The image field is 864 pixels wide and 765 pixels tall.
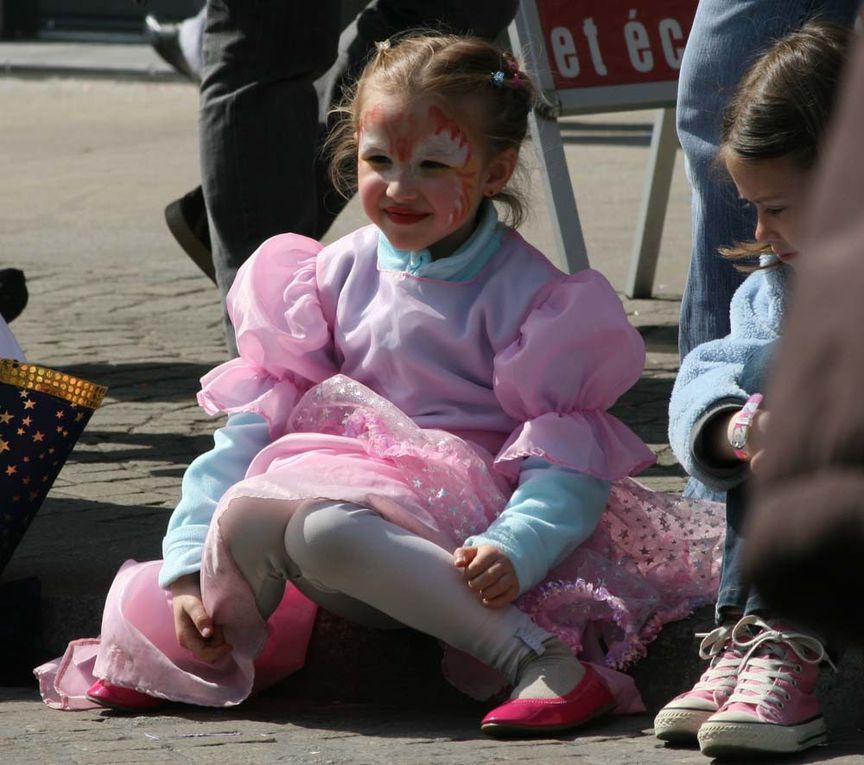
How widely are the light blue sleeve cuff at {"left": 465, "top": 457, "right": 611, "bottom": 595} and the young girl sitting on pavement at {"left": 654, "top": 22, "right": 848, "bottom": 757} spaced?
0.67 feet

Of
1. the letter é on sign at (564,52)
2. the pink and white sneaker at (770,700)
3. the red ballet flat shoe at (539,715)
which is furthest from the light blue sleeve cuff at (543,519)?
the letter é on sign at (564,52)

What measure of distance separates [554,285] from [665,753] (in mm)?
796

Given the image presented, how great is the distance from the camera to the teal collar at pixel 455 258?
117 inches

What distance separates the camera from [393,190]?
297 centimetres

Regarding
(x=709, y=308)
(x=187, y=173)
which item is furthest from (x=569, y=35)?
(x=187, y=173)

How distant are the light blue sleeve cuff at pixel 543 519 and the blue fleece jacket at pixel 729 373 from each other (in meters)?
0.19

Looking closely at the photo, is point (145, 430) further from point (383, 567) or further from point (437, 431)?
point (383, 567)

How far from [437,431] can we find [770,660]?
65cm

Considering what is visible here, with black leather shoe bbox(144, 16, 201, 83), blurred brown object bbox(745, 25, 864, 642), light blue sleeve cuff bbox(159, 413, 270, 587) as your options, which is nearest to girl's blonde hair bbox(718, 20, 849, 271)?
light blue sleeve cuff bbox(159, 413, 270, 587)

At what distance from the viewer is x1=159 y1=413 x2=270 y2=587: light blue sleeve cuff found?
2.86 metres

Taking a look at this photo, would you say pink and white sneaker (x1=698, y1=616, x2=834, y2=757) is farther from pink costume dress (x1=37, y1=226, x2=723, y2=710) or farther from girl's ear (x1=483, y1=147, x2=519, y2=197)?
girl's ear (x1=483, y1=147, x2=519, y2=197)

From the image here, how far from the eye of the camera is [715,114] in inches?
123

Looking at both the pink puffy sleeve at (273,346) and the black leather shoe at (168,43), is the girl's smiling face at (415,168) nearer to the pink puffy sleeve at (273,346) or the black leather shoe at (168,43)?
the pink puffy sleeve at (273,346)

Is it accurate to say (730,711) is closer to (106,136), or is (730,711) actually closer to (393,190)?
(393,190)
